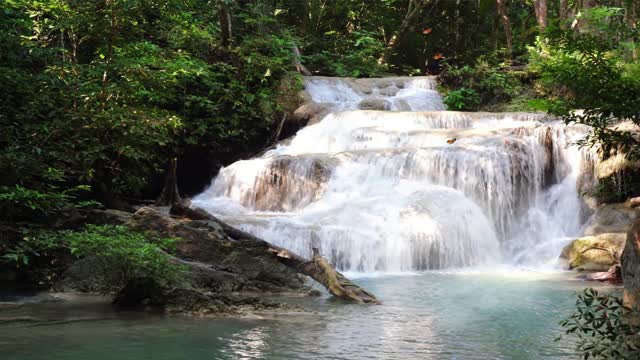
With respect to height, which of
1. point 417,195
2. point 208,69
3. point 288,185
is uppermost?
point 208,69

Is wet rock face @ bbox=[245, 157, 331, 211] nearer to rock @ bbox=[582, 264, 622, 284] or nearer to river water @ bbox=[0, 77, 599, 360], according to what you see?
river water @ bbox=[0, 77, 599, 360]

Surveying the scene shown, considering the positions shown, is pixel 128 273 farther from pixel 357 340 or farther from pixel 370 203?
pixel 370 203

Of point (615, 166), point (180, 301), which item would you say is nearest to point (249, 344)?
point (180, 301)

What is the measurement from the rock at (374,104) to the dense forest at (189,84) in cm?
208

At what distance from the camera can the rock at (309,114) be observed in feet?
65.4

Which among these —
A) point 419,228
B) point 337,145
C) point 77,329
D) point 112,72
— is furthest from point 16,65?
point 337,145

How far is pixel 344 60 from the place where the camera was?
27.5 m

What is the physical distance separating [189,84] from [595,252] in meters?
11.4

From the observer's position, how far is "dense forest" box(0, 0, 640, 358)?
23.6 ft

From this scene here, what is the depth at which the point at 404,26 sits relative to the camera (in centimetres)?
2933

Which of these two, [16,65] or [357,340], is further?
[16,65]

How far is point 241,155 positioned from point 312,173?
14.8 feet

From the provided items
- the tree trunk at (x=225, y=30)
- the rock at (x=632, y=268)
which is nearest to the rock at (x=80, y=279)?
the rock at (x=632, y=268)

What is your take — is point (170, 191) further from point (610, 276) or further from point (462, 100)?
point (462, 100)
